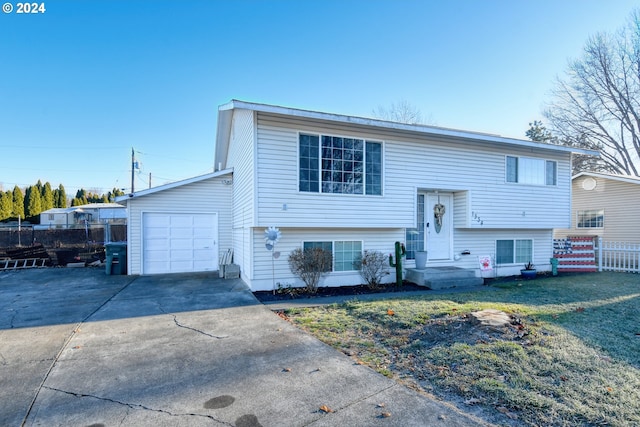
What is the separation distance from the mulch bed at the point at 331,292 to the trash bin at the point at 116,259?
238 inches

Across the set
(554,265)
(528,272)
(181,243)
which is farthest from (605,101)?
(181,243)

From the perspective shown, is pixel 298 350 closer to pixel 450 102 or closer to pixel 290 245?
pixel 290 245

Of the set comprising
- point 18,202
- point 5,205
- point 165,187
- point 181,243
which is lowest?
point 181,243

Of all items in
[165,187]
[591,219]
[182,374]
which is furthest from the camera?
[591,219]

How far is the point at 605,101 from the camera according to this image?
855 inches

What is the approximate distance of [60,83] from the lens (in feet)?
42.5

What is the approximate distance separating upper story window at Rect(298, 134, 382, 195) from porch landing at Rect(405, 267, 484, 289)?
8.54ft

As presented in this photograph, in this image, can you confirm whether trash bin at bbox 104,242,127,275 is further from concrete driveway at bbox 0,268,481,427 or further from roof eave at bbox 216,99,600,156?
roof eave at bbox 216,99,600,156

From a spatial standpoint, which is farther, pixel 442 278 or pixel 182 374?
pixel 442 278

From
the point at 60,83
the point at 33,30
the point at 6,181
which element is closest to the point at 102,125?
the point at 60,83

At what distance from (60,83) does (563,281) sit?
65.7 feet

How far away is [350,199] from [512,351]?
5.20 metres

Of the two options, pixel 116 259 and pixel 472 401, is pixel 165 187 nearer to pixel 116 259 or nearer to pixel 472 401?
pixel 116 259

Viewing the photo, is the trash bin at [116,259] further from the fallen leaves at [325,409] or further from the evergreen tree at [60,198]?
the evergreen tree at [60,198]
